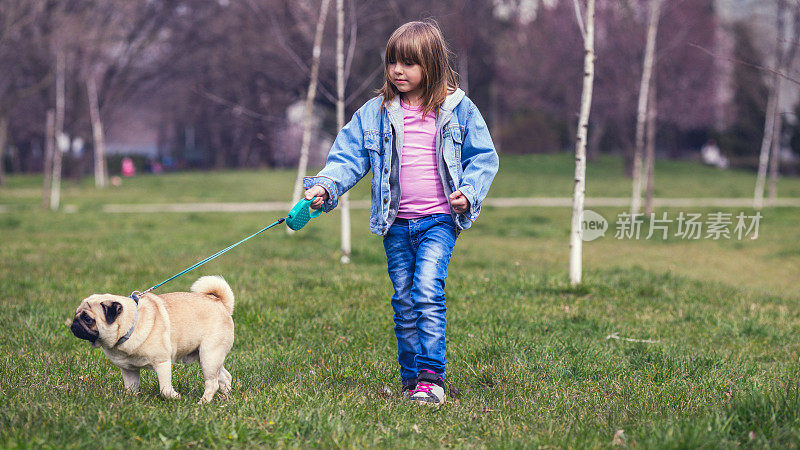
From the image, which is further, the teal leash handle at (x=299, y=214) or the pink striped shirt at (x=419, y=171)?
the pink striped shirt at (x=419, y=171)

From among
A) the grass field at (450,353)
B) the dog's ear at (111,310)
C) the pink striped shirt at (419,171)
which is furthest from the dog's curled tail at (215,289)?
the pink striped shirt at (419,171)

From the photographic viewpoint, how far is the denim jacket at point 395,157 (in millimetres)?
4125

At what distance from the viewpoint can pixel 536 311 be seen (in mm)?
6367

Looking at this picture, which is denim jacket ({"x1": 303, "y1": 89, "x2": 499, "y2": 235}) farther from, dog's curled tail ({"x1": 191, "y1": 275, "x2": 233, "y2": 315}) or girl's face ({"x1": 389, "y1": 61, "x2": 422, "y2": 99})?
dog's curled tail ({"x1": 191, "y1": 275, "x2": 233, "y2": 315})

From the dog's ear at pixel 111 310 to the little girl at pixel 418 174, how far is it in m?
1.14

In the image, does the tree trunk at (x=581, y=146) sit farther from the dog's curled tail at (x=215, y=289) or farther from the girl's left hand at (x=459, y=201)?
the dog's curled tail at (x=215, y=289)

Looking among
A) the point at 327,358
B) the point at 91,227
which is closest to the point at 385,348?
the point at 327,358

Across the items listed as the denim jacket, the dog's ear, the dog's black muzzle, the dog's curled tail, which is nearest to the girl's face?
the denim jacket

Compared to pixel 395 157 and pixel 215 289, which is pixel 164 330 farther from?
pixel 395 157

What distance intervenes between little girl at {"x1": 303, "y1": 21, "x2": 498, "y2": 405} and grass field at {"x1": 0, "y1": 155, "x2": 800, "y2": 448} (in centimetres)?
42

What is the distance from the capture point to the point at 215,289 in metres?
4.16

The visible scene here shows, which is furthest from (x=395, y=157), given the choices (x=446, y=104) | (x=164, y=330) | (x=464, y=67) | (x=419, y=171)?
(x=464, y=67)

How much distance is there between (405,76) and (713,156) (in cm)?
3984

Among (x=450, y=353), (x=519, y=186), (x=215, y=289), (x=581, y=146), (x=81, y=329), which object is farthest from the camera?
(x=519, y=186)
